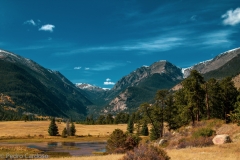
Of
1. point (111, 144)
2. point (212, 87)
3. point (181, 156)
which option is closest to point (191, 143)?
point (181, 156)

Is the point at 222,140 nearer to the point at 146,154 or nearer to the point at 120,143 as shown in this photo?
the point at 146,154

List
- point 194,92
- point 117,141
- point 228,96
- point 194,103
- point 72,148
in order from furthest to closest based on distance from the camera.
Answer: point 72,148 < point 228,96 < point 194,92 < point 194,103 < point 117,141

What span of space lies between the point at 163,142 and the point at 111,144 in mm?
11441

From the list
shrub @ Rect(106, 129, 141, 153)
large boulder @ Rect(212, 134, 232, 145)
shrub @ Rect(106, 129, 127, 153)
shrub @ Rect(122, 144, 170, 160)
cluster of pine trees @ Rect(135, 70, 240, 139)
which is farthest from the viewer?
cluster of pine trees @ Rect(135, 70, 240, 139)

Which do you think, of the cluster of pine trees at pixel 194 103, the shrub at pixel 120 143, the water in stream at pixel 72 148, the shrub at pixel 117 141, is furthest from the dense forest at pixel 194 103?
the shrub at pixel 117 141

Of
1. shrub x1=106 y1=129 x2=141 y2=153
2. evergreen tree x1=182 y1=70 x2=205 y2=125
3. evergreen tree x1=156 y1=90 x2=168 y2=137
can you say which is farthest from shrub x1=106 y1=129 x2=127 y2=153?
evergreen tree x1=156 y1=90 x2=168 y2=137

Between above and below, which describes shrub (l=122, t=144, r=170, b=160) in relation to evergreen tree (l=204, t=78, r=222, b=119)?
below

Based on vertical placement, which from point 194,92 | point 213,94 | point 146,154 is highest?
point 213,94

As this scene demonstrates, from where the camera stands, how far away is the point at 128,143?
51531 millimetres

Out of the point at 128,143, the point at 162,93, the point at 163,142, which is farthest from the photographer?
the point at 162,93

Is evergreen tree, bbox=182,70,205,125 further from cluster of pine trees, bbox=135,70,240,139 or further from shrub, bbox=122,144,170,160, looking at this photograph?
shrub, bbox=122,144,170,160

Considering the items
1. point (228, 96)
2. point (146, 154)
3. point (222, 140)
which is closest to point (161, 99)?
point (228, 96)

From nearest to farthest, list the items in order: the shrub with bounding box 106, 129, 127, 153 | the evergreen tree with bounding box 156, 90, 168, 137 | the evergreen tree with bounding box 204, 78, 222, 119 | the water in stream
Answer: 1. the shrub with bounding box 106, 129, 127, 153
2. the evergreen tree with bounding box 204, 78, 222, 119
3. the water in stream
4. the evergreen tree with bounding box 156, 90, 168, 137

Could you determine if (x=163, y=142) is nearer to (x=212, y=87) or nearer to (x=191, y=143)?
(x=191, y=143)
